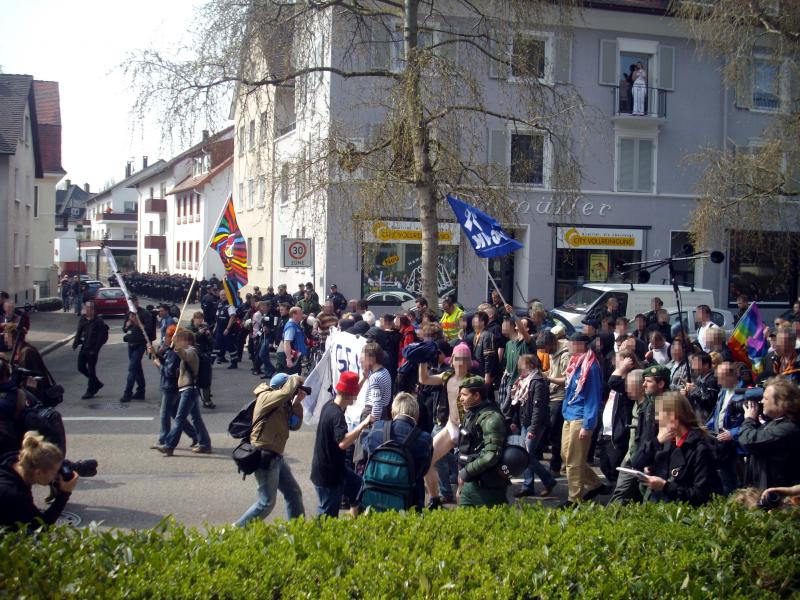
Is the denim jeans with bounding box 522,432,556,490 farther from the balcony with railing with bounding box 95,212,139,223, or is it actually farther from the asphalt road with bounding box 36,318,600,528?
the balcony with railing with bounding box 95,212,139,223

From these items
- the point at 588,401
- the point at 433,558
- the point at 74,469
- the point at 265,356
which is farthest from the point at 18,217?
the point at 433,558

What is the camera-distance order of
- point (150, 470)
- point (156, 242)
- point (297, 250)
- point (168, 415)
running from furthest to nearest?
1. point (156, 242)
2. point (297, 250)
3. point (168, 415)
4. point (150, 470)

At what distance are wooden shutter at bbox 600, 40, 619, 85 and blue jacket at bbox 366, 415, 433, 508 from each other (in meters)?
25.4

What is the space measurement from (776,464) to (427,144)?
396 inches

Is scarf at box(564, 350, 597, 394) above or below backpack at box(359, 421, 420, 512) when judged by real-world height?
above

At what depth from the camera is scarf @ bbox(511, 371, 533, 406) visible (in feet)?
28.9

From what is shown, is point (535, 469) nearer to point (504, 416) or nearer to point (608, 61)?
point (504, 416)

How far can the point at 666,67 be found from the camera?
1156 inches

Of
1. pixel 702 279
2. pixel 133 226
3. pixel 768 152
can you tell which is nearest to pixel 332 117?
pixel 768 152

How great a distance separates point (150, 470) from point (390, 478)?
485 cm

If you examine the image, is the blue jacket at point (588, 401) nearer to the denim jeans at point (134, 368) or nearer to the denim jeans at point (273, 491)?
the denim jeans at point (273, 491)

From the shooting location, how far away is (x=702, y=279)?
2977cm

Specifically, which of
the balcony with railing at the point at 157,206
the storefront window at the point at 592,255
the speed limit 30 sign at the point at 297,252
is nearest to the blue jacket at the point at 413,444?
the speed limit 30 sign at the point at 297,252

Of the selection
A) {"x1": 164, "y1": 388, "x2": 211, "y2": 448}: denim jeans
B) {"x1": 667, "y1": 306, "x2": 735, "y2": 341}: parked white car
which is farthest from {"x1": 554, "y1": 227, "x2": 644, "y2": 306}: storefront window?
{"x1": 164, "y1": 388, "x2": 211, "y2": 448}: denim jeans
